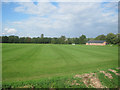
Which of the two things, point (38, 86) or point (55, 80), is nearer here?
point (38, 86)

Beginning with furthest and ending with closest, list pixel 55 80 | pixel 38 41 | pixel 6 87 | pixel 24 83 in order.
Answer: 1. pixel 38 41
2. pixel 55 80
3. pixel 24 83
4. pixel 6 87

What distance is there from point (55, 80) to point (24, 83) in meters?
1.93

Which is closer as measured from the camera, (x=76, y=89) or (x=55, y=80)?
(x=76, y=89)

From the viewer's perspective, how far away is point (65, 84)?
5.54 m

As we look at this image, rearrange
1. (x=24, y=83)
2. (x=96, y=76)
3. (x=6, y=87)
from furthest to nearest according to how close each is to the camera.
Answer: (x=96, y=76) → (x=24, y=83) → (x=6, y=87)

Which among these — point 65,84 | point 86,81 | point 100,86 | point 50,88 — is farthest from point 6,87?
point 100,86

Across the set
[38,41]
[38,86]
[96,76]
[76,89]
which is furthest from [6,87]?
[38,41]

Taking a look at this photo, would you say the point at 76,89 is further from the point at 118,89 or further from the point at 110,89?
the point at 118,89

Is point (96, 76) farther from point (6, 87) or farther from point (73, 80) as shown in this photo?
point (6, 87)

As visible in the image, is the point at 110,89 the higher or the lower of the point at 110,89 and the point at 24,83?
the lower

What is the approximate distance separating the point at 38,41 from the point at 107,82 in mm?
96420

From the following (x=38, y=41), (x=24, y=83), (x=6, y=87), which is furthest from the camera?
(x=38, y=41)

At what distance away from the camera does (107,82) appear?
607 centimetres

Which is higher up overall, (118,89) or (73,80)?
(73,80)
